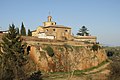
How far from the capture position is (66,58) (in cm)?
5388

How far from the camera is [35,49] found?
49344 millimetres

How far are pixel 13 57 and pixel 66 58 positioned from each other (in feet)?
70.9

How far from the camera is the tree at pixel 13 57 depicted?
101 feet

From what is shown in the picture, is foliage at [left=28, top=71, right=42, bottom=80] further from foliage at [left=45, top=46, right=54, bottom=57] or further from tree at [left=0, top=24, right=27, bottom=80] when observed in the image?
foliage at [left=45, top=46, right=54, bottom=57]

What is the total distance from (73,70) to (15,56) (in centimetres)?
2126

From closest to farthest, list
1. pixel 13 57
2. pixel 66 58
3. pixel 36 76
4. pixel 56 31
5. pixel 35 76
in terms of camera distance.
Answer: pixel 13 57 → pixel 35 76 → pixel 36 76 → pixel 66 58 → pixel 56 31

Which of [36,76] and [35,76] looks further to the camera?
[36,76]

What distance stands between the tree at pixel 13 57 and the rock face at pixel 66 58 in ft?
43.7

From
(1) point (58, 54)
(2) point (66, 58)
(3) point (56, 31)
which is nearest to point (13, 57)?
(1) point (58, 54)

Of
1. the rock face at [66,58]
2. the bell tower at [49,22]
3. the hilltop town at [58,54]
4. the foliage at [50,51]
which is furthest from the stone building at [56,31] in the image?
the foliage at [50,51]

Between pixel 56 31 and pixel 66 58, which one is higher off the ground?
pixel 56 31

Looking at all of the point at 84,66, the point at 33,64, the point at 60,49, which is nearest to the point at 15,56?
the point at 33,64

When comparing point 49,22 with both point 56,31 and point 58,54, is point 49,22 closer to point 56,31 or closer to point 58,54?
point 56,31

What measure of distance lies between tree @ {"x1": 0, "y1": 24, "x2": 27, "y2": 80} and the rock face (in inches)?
525
